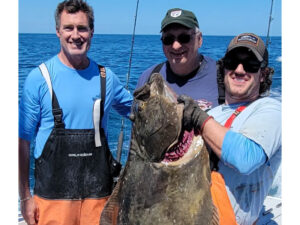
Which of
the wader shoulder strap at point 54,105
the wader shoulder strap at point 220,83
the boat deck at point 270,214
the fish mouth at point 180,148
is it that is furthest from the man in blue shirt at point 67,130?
the boat deck at point 270,214

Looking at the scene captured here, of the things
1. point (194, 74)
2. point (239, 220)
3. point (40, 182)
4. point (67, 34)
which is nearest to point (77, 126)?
point (40, 182)

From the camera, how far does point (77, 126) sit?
349 cm

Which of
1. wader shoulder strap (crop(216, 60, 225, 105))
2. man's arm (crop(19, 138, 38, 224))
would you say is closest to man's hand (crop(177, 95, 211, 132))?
wader shoulder strap (crop(216, 60, 225, 105))

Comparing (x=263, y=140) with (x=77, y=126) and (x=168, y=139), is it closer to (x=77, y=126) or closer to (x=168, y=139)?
(x=168, y=139)

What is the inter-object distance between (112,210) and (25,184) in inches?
54.9

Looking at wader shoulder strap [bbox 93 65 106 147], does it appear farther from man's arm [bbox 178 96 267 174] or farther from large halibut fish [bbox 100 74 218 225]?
man's arm [bbox 178 96 267 174]

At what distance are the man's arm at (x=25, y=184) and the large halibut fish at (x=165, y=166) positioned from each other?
1.57 m

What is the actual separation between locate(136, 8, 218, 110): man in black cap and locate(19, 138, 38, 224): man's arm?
1.58m

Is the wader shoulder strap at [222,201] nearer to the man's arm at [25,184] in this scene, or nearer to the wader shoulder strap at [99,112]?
the wader shoulder strap at [99,112]

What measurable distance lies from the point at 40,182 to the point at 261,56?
2428 millimetres

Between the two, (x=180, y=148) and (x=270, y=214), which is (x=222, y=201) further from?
(x=270, y=214)

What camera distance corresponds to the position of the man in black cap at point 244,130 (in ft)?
7.17
